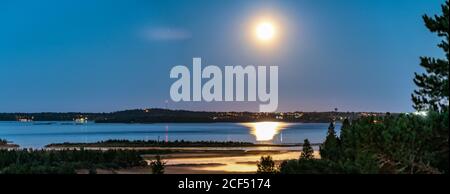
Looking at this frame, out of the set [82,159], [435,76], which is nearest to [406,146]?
[435,76]

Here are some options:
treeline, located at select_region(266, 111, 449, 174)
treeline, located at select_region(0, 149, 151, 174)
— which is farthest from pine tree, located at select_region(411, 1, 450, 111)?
treeline, located at select_region(0, 149, 151, 174)

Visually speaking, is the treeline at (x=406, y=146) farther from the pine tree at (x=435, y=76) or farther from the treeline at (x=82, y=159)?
the treeline at (x=82, y=159)

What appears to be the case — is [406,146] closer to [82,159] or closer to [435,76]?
[435,76]

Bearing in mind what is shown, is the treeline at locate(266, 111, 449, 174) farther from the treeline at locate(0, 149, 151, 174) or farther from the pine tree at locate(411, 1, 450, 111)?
the treeline at locate(0, 149, 151, 174)

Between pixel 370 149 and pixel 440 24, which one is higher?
pixel 440 24

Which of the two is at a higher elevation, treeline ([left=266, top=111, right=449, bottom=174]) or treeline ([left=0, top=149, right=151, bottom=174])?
treeline ([left=266, top=111, right=449, bottom=174])

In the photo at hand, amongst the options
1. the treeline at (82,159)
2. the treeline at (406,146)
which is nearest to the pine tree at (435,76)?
the treeline at (406,146)

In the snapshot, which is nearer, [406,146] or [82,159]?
[406,146]
